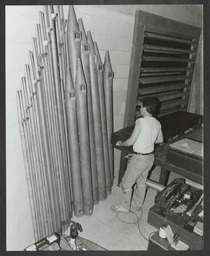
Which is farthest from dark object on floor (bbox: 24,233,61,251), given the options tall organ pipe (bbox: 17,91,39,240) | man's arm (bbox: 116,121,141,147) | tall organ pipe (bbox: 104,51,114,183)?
tall organ pipe (bbox: 104,51,114,183)

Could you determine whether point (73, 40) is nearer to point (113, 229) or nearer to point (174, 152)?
point (174, 152)

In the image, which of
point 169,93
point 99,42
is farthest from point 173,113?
point 99,42

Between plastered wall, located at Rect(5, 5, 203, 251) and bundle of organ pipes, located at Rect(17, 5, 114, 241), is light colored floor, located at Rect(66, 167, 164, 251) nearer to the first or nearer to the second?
bundle of organ pipes, located at Rect(17, 5, 114, 241)

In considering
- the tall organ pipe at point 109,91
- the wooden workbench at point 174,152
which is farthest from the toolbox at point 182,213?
the tall organ pipe at point 109,91

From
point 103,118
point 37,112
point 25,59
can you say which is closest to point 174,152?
point 103,118

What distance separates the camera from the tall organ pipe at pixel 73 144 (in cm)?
301

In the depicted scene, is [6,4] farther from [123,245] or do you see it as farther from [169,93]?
[169,93]

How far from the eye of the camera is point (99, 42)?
3.49 meters

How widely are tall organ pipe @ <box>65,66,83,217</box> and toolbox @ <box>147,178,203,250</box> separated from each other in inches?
46.6

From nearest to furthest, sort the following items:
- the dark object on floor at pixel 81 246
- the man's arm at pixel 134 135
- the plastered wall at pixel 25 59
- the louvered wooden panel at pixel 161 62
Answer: the plastered wall at pixel 25 59 < the dark object on floor at pixel 81 246 < the man's arm at pixel 134 135 < the louvered wooden panel at pixel 161 62

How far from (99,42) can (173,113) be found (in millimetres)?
2647

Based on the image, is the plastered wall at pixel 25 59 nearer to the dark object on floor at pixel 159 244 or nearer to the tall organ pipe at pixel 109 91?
the tall organ pipe at pixel 109 91

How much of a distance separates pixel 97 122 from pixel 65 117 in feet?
1.90

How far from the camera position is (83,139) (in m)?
3.32
